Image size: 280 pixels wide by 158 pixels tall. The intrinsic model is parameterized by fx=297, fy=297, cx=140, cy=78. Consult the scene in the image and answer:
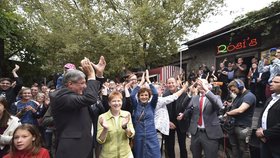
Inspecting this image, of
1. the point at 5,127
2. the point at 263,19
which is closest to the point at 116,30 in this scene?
the point at 263,19

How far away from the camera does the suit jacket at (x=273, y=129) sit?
3.93 meters

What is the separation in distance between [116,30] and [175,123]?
926 cm

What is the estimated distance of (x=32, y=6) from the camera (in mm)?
18625

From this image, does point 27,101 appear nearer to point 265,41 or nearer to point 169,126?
point 169,126

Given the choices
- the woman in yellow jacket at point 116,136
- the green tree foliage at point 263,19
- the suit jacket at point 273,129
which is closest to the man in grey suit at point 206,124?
the suit jacket at point 273,129

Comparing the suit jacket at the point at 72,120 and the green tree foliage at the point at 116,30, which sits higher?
the green tree foliage at the point at 116,30

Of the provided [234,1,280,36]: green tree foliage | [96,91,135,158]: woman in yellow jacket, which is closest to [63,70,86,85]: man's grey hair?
[96,91,135,158]: woman in yellow jacket

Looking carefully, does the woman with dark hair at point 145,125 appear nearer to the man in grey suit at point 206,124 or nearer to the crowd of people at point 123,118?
the crowd of people at point 123,118

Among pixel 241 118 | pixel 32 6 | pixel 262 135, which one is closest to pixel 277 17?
pixel 241 118

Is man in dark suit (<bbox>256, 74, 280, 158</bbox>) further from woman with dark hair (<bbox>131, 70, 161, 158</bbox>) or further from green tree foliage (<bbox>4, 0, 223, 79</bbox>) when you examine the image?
green tree foliage (<bbox>4, 0, 223, 79</bbox>)

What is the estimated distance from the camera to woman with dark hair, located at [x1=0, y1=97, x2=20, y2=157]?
363 cm

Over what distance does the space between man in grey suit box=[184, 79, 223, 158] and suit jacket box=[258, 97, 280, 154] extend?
870 mm

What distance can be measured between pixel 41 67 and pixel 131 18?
5899mm

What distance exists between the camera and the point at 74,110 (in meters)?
3.22
